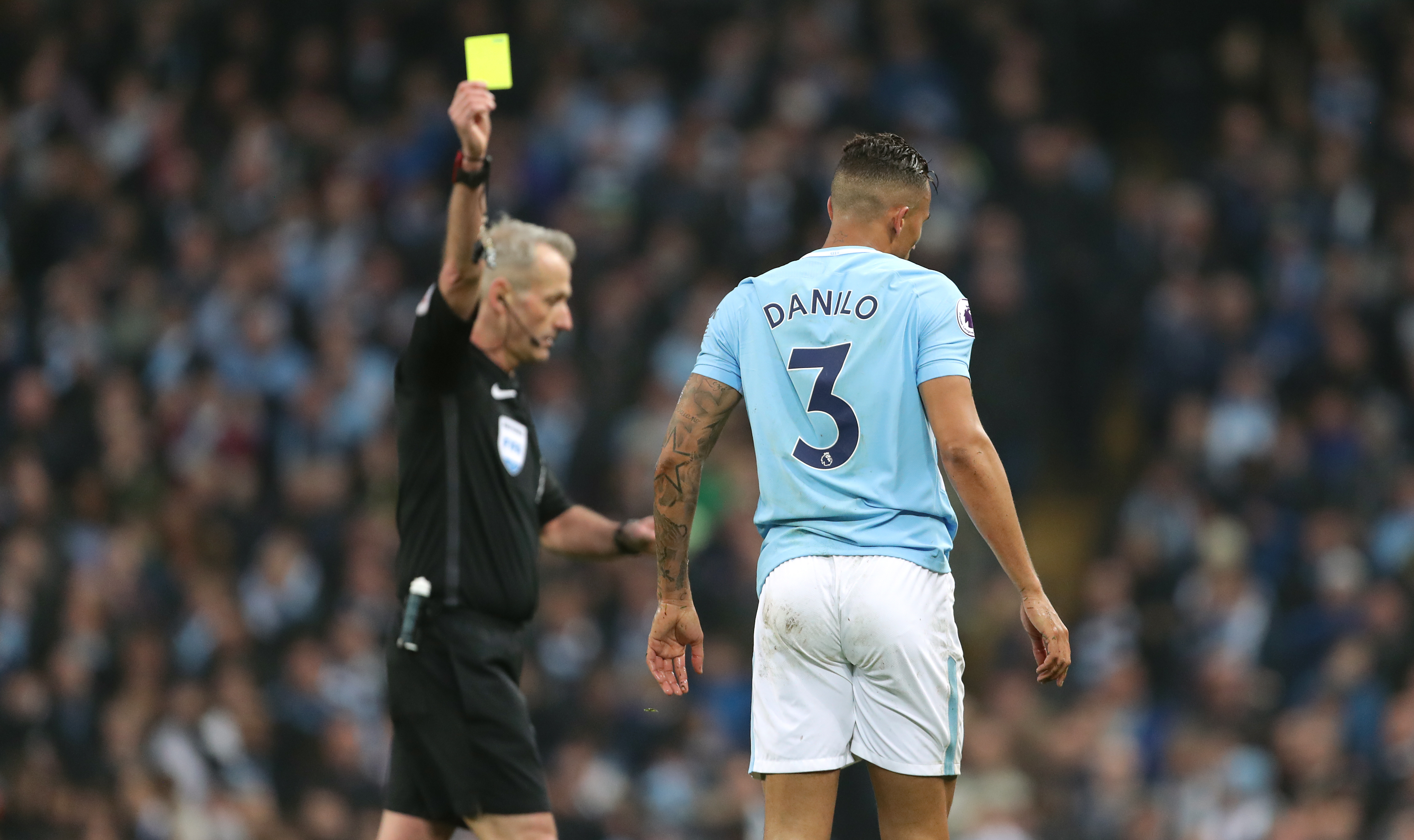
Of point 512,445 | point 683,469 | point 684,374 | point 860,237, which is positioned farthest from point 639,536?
point 684,374

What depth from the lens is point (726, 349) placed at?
196 inches

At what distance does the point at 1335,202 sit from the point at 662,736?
658 cm

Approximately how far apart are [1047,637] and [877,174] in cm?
151

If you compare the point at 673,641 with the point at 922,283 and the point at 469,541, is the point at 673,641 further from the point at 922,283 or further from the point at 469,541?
the point at 922,283

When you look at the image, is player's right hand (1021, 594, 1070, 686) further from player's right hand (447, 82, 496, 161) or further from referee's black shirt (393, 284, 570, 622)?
player's right hand (447, 82, 496, 161)

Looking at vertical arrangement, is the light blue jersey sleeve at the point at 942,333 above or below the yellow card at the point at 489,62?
below

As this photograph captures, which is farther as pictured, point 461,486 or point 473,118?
point 461,486

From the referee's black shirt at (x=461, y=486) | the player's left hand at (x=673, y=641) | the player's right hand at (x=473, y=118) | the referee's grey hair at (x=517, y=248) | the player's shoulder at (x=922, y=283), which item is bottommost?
the player's left hand at (x=673, y=641)

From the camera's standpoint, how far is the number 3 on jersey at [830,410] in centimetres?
475

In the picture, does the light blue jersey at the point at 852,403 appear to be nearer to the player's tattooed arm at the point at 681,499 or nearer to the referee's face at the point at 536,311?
the player's tattooed arm at the point at 681,499

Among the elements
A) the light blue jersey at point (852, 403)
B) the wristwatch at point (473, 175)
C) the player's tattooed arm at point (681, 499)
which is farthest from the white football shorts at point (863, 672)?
the wristwatch at point (473, 175)

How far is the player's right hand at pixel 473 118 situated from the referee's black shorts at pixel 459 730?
1.50 m

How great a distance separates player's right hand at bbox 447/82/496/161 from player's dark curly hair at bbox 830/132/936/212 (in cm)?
108

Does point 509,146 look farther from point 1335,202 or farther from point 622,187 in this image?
point 1335,202
